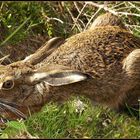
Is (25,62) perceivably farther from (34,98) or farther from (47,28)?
(47,28)

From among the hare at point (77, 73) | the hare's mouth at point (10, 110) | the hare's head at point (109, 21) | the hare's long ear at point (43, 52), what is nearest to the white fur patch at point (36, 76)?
the hare at point (77, 73)

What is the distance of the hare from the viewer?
5.43 metres

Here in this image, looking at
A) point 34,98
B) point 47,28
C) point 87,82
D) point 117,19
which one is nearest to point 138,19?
point 117,19

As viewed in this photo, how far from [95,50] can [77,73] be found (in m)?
0.45

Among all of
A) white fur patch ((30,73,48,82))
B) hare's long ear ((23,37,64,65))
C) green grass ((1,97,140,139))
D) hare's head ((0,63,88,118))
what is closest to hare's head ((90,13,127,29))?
hare's long ear ((23,37,64,65))

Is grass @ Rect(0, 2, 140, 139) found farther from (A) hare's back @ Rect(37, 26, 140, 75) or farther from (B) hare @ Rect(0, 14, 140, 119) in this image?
(A) hare's back @ Rect(37, 26, 140, 75)

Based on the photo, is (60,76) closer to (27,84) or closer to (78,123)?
(27,84)

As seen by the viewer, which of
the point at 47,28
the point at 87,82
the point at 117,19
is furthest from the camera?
the point at 47,28

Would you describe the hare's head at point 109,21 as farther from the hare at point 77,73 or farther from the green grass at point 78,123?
the green grass at point 78,123

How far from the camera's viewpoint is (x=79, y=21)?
7.18 metres

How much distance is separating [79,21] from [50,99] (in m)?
1.82

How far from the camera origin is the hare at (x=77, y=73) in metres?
5.43

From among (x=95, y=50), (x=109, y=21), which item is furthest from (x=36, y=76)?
(x=109, y=21)

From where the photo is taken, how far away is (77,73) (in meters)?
5.39
